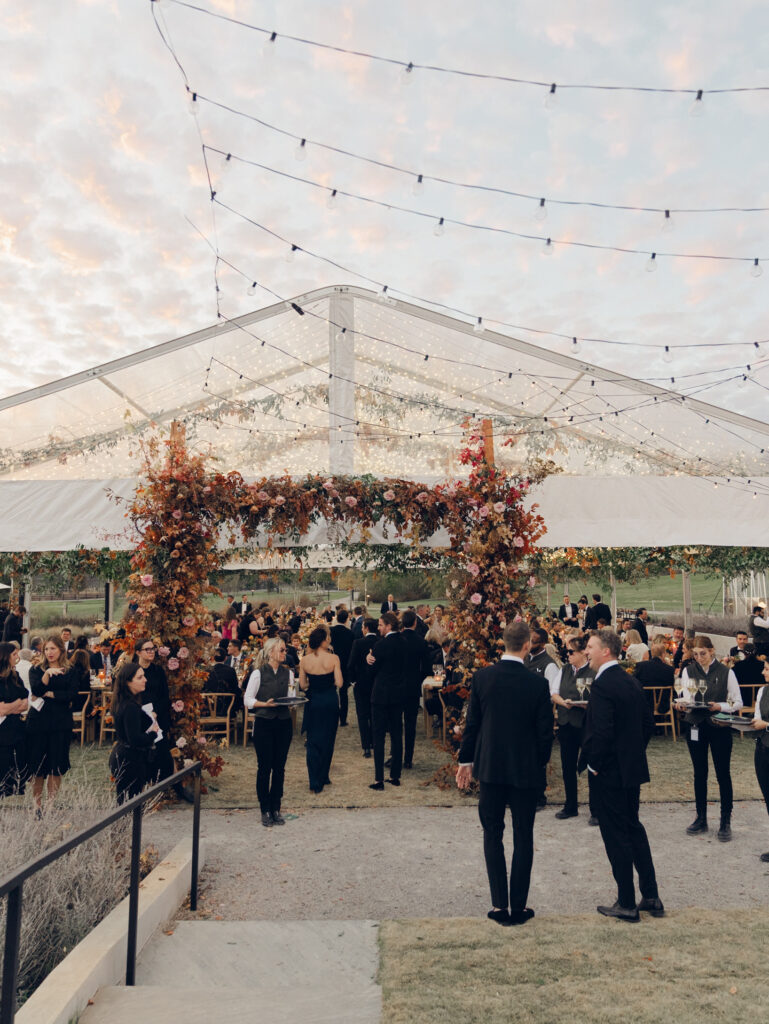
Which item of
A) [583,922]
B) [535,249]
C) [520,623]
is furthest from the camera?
[535,249]

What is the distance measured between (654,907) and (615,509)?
4721mm

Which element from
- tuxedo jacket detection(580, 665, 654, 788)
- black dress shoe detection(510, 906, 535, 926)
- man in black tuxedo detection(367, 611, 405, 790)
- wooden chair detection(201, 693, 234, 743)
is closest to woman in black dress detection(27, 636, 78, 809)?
wooden chair detection(201, 693, 234, 743)

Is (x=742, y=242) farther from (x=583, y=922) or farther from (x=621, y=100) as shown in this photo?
(x=583, y=922)

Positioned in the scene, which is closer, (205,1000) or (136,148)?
(205,1000)

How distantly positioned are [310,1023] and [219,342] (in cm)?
760

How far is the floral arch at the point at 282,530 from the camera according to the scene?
23.1 ft

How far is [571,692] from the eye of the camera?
240 inches

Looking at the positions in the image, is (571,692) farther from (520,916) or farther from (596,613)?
(596,613)

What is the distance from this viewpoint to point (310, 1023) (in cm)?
278

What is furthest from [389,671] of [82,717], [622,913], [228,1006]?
Answer: [82,717]

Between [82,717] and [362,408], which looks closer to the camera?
[362,408]

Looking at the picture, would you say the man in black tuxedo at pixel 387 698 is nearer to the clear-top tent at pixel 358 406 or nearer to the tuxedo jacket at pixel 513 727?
the clear-top tent at pixel 358 406

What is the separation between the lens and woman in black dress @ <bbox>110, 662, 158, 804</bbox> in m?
5.38

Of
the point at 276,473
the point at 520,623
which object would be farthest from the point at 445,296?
the point at 520,623
